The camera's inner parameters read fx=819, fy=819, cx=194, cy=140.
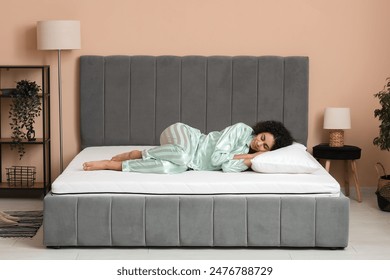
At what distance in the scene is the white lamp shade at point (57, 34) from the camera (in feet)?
18.6

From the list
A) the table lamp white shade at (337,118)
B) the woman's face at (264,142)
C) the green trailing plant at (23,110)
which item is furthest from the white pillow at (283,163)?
the green trailing plant at (23,110)

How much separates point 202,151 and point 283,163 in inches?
20.9

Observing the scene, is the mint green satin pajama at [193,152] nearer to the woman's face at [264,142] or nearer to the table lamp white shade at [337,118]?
the woman's face at [264,142]

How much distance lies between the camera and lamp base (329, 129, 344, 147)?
19.4 ft

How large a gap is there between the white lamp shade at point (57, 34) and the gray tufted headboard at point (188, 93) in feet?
0.75

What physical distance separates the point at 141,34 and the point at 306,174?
186 centimetres

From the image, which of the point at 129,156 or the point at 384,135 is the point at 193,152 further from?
the point at 384,135

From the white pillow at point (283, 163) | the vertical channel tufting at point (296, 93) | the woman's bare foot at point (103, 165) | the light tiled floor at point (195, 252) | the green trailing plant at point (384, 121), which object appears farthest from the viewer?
the vertical channel tufting at point (296, 93)

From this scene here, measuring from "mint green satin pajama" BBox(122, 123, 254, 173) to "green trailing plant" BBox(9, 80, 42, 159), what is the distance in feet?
3.98

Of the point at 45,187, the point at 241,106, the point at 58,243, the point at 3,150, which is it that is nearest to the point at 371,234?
the point at 241,106

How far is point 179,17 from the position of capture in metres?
5.93

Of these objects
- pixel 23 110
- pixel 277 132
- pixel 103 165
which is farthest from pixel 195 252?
pixel 23 110

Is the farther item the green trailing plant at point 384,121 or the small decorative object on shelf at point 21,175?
the small decorative object on shelf at point 21,175

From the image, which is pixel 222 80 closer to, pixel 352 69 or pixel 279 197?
pixel 352 69
